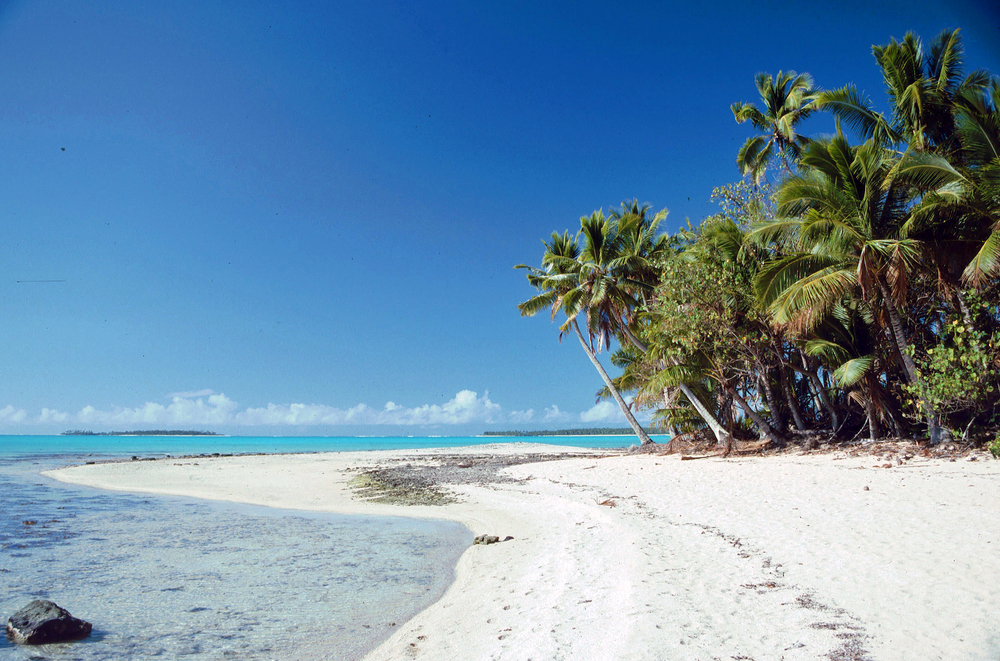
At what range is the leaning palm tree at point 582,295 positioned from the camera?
24250mm

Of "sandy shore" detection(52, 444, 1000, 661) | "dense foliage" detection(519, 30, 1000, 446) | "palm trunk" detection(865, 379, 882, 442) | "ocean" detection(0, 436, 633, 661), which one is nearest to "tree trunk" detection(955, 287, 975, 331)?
"dense foliage" detection(519, 30, 1000, 446)

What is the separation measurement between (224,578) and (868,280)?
13.7 meters

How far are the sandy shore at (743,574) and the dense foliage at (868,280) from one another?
3.11 metres

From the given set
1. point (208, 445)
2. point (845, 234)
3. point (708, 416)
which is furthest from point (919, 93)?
point (208, 445)

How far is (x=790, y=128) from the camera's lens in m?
22.3

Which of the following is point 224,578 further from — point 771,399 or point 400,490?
point 771,399

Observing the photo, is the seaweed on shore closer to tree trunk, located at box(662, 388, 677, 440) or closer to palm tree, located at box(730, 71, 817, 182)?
tree trunk, located at box(662, 388, 677, 440)

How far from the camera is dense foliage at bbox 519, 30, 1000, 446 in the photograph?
11094mm

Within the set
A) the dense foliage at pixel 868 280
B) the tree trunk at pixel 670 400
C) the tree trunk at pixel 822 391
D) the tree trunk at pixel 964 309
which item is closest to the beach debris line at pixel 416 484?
the dense foliage at pixel 868 280

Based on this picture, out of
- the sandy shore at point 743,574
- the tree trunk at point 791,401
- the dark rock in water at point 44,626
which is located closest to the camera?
the sandy shore at point 743,574

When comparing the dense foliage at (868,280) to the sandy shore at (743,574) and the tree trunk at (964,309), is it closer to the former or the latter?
the tree trunk at (964,309)

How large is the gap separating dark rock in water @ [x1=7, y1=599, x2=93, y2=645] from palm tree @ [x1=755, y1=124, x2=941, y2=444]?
1410 centimetres

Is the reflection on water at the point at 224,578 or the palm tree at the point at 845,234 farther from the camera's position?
the palm tree at the point at 845,234

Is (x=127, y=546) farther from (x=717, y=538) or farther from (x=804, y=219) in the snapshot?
(x=804, y=219)
